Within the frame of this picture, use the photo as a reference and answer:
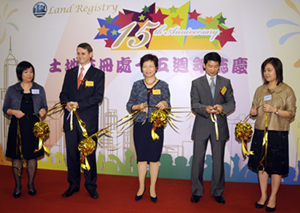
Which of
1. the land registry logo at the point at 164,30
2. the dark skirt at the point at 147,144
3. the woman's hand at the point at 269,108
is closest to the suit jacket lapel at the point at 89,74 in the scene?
the dark skirt at the point at 147,144

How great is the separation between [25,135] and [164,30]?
8.43 ft

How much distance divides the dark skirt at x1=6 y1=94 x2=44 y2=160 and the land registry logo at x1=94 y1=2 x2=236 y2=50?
5.36 feet

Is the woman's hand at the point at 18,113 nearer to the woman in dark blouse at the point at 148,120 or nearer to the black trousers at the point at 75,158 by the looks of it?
the black trousers at the point at 75,158

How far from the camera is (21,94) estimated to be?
3.02m

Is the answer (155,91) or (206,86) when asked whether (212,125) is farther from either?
(155,91)

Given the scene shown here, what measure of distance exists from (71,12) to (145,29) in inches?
53.6

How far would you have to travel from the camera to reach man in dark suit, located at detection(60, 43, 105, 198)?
2.98 meters

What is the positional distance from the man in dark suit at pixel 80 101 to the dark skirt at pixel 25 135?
0.45 metres

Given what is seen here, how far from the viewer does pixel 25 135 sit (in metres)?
2.99

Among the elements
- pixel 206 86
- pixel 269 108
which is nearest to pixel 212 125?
pixel 206 86

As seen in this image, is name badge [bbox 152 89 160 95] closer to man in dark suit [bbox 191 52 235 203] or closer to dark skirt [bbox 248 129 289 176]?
man in dark suit [bbox 191 52 235 203]

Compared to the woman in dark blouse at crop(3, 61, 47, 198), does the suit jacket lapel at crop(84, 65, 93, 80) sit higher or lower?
higher

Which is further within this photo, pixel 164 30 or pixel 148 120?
pixel 164 30

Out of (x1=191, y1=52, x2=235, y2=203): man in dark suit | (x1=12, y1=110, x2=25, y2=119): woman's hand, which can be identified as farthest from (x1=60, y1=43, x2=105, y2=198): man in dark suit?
(x1=191, y1=52, x2=235, y2=203): man in dark suit
